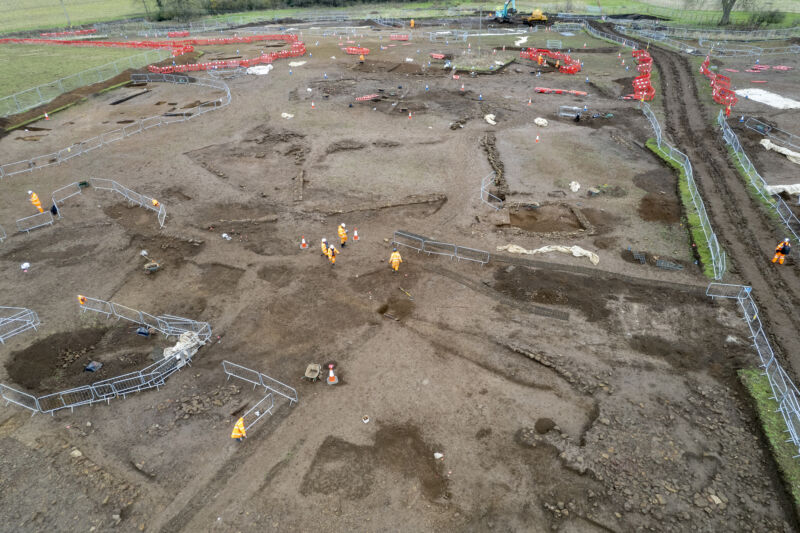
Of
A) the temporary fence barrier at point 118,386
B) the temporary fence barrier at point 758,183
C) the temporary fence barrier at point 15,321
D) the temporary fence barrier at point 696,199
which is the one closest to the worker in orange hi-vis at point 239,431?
the temporary fence barrier at point 118,386

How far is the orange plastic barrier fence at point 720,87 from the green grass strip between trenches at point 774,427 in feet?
121

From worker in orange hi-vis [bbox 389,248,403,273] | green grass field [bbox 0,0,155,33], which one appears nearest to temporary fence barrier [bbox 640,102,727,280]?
worker in orange hi-vis [bbox 389,248,403,273]

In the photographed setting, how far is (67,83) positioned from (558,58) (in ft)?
209

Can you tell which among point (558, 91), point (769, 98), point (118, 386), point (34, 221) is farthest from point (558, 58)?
point (118, 386)

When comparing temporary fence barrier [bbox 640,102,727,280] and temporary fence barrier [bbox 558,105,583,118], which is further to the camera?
temporary fence barrier [bbox 558,105,583,118]

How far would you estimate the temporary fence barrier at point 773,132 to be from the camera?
3483cm

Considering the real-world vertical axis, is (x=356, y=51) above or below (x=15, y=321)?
above

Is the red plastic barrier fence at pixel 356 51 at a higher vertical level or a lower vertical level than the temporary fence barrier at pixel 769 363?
higher

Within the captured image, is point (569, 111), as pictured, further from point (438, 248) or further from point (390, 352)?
point (390, 352)

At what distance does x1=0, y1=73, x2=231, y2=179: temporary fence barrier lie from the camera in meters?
34.3

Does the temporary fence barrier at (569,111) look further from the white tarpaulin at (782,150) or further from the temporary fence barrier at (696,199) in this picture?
the white tarpaulin at (782,150)

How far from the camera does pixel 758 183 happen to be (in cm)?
2953

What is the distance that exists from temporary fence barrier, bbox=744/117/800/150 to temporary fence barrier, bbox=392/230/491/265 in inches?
1196

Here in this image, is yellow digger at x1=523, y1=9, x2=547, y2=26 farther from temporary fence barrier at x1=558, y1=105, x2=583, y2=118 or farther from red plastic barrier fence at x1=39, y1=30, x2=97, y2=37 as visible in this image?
red plastic barrier fence at x1=39, y1=30, x2=97, y2=37
